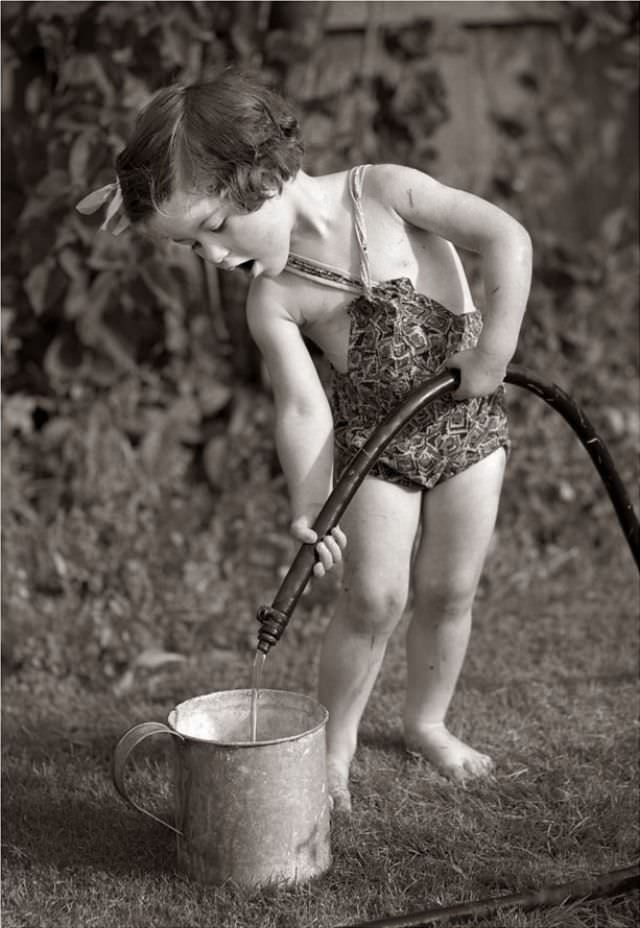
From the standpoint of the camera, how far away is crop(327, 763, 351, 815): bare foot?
268 centimetres

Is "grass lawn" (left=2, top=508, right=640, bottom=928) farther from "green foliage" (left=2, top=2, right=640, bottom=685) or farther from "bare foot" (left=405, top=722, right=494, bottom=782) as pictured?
"green foliage" (left=2, top=2, right=640, bottom=685)

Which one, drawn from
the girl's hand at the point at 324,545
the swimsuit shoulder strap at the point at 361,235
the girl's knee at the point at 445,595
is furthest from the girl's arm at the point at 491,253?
the girl's knee at the point at 445,595

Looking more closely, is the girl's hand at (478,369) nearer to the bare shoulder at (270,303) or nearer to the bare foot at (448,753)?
the bare shoulder at (270,303)

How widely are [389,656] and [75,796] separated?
1.12 meters

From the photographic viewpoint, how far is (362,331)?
2.66 meters

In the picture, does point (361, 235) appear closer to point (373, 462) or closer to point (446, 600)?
point (373, 462)

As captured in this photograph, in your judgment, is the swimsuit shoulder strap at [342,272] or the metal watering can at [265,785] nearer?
the metal watering can at [265,785]

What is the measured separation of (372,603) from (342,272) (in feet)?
2.20

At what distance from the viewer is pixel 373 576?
2711 mm

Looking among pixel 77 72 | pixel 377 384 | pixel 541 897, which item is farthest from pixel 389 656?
pixel 77 72

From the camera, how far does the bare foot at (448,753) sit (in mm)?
2842

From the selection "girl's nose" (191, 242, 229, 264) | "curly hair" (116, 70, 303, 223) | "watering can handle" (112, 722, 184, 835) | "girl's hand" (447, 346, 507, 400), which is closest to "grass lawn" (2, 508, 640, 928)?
"watering can handle" (112, 722, 184, 835)

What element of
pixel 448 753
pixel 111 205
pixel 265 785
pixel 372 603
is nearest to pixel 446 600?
pixel 372 603

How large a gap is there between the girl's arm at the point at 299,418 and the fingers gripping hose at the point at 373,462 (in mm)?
272
